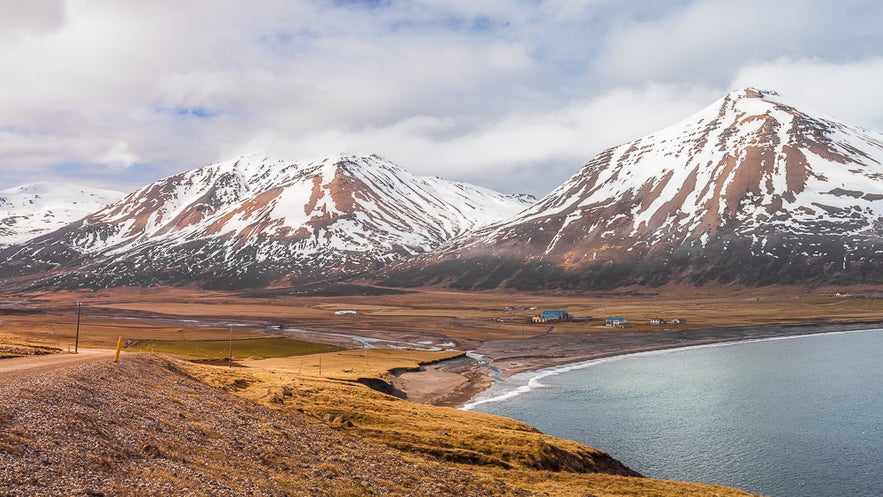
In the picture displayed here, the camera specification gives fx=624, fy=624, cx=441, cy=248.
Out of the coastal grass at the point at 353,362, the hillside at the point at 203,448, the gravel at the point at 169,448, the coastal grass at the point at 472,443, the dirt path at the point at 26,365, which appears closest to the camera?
the gravel at the point at 169,448

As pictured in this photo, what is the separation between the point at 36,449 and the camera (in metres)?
23.5

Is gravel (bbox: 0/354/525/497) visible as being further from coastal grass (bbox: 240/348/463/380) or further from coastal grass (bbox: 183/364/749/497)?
coastal grass (bbox: 240/348/463/380)

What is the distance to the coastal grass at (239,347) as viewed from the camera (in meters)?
119

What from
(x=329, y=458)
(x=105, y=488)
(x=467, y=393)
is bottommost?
(x=467, y=393)

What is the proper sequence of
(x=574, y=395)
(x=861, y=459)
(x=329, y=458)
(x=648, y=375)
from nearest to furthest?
1. (x=329, y=458)
2. (x=861, y=459)
3. (x=574, y=395)
4. (x=648, y=375)

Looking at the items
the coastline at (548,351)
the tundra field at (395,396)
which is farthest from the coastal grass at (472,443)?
the coastline at (548,351)

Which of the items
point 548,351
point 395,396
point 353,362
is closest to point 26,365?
point 395,396

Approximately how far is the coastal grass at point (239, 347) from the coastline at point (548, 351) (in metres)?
32.8

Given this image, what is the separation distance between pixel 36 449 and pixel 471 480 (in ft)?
74.0

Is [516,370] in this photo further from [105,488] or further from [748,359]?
[105,488]

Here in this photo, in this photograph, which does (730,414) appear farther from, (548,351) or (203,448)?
(548,351)

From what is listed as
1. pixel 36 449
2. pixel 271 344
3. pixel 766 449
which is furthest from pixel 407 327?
pixel 36 449

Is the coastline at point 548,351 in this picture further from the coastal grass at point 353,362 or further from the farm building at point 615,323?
the farm building at point 615,323

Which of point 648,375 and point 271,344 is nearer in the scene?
point 648,375
